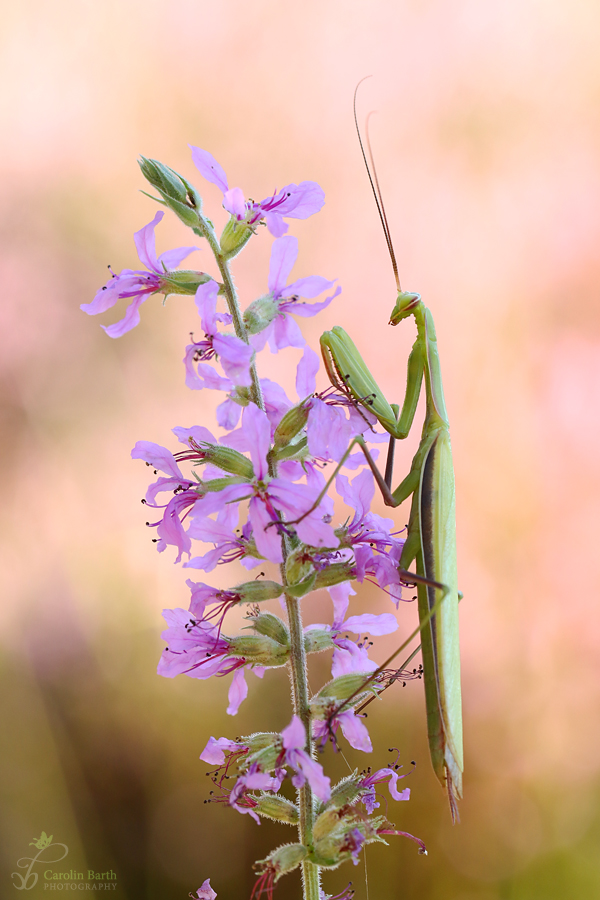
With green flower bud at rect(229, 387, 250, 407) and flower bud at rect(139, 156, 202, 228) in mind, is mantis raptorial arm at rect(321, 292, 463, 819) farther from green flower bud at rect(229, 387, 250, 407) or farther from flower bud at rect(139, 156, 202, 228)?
flower bud at rect(139, 156, 202, 228)

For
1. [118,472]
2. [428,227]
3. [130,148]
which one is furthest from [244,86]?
[118,472]

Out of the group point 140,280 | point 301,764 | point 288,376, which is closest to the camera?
point 301,764

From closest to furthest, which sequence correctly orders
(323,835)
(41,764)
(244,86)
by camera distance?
1. (323,835)
2. (41,764)
3. (244,86)

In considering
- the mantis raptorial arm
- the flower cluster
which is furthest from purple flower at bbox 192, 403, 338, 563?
the mantis raptorial arm

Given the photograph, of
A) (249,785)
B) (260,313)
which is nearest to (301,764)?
(249,785)

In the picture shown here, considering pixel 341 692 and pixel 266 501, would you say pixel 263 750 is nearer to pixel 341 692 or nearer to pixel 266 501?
pixel 341 692

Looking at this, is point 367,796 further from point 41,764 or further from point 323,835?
point 41,764
